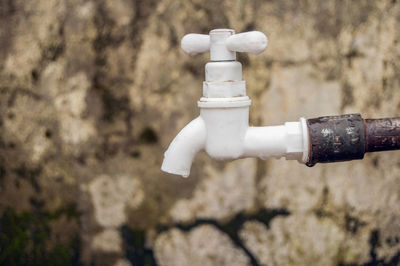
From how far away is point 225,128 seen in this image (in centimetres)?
56

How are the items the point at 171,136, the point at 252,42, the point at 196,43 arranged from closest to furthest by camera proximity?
the point at 252,42
the point at 196,43
the point at 171,136

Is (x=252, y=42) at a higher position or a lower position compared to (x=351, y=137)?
higher

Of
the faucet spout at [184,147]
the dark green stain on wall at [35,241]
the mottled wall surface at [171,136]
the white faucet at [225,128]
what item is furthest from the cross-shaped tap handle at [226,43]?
the dark green stain on wall at [35,241]

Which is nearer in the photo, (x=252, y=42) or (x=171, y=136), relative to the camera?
(x=252, y=42)

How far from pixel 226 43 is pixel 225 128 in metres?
0.14

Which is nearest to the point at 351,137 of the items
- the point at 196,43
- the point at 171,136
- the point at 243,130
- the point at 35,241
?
the point at 243,130

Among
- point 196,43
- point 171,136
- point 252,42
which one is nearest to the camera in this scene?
point 252,42

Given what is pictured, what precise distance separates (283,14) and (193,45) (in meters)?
0.52

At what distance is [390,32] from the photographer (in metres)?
0.99

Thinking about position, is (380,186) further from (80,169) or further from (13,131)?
(13,131)

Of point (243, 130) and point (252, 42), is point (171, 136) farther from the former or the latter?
point (252, 42)

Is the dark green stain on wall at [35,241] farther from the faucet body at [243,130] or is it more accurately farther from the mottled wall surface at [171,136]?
the faucet body at [243,130]

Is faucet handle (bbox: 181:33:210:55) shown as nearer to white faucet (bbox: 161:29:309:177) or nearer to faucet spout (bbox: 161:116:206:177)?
white faucet (bbox: 161:29:309:177)

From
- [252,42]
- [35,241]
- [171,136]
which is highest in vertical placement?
[252,42]
